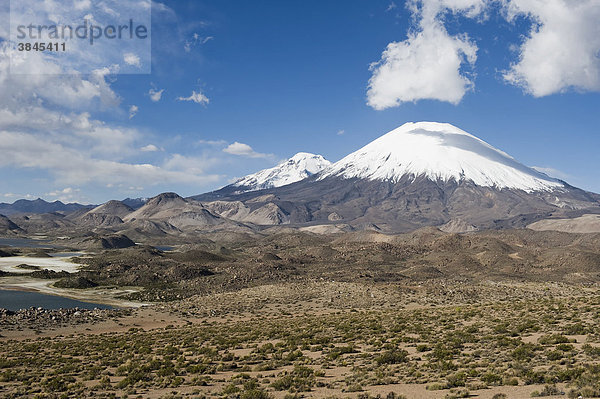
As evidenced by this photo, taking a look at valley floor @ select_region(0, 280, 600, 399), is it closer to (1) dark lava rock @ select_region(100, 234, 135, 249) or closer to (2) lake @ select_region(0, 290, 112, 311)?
(2) lake @ select_region(0, 290, 112, 311)

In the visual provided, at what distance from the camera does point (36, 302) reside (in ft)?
209

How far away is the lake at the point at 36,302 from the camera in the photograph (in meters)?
60.9

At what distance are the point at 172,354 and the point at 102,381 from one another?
7504mm

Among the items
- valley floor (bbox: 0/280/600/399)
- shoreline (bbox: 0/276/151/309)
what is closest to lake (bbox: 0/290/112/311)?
shoreline (bbox: 0/276/151/309)

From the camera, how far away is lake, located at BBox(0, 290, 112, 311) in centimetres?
6088

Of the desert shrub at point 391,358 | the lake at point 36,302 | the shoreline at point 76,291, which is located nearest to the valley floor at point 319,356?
the desert shrub at point 391,358

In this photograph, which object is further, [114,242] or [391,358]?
[114,242]

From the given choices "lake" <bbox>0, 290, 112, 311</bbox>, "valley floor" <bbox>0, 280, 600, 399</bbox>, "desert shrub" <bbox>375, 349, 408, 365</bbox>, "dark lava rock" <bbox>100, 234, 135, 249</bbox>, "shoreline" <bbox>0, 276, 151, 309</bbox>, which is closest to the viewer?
"valley floor" <bbox>0, 280, 600, 399</bbox>

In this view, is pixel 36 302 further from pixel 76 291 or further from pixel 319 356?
pixel 319 356

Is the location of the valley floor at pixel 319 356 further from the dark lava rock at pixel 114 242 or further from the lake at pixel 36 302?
the dark lava rock at pixel 114 242

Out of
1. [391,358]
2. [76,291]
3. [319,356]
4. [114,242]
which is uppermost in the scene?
[114,242]

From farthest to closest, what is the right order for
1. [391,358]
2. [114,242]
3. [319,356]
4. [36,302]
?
[114,242]
[36,302]
[319,356]
[391,358]

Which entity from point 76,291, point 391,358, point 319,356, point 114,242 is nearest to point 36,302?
point 76,291

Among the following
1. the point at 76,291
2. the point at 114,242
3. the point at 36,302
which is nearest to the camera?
the point at 36,302
